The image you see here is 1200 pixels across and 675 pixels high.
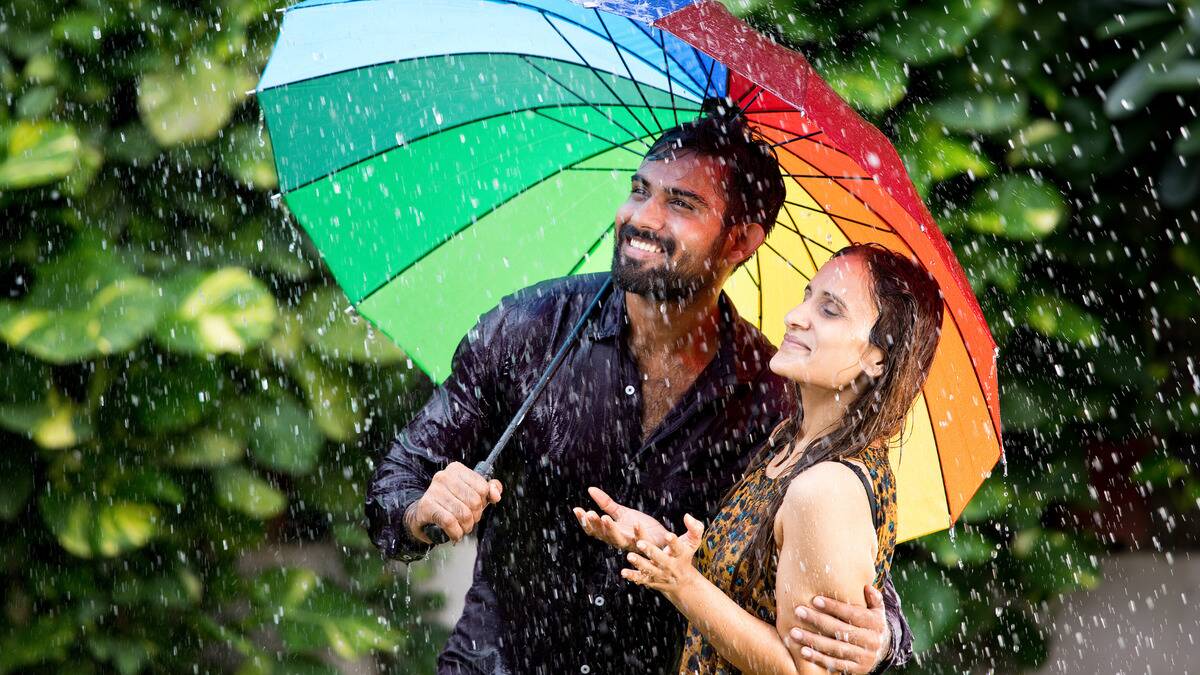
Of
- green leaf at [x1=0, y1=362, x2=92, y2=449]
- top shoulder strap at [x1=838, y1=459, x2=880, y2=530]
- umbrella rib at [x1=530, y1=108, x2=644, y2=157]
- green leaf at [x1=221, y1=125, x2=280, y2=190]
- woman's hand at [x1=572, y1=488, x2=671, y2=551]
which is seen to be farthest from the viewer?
green leaf at [x1=221, y1=125, x2=280, y2=190]

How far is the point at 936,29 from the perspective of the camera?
4285 millimetres

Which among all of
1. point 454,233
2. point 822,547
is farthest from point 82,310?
point 822,547

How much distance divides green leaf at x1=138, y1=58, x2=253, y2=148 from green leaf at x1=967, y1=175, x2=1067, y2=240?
222 centimetres

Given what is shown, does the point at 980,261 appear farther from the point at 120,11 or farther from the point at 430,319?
the point at 120,11

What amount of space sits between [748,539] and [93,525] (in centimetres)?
249

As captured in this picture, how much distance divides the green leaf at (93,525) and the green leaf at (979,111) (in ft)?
8.70

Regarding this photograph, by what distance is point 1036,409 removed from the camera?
14.6 feet

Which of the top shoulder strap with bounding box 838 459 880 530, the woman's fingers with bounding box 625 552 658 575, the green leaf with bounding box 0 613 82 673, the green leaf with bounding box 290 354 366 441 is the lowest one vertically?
the green leaf with bounding box 0 613 82 673

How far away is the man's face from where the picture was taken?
2.67 meters

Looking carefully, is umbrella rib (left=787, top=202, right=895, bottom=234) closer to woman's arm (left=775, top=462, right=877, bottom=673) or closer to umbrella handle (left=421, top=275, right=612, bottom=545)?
umbrella handle (left=421, top=275, right=612, bottom=545)

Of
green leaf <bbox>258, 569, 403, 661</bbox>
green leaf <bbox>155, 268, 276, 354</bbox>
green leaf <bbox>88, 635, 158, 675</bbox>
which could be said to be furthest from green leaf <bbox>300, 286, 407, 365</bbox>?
green leaf <bbox>88, 635, 158, 675</bbox>

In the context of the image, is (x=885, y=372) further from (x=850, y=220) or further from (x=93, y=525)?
(x=93, y=525)

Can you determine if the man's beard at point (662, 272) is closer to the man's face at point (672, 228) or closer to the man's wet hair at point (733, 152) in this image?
the man's face at point (672, 228)

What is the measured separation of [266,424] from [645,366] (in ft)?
6.03
